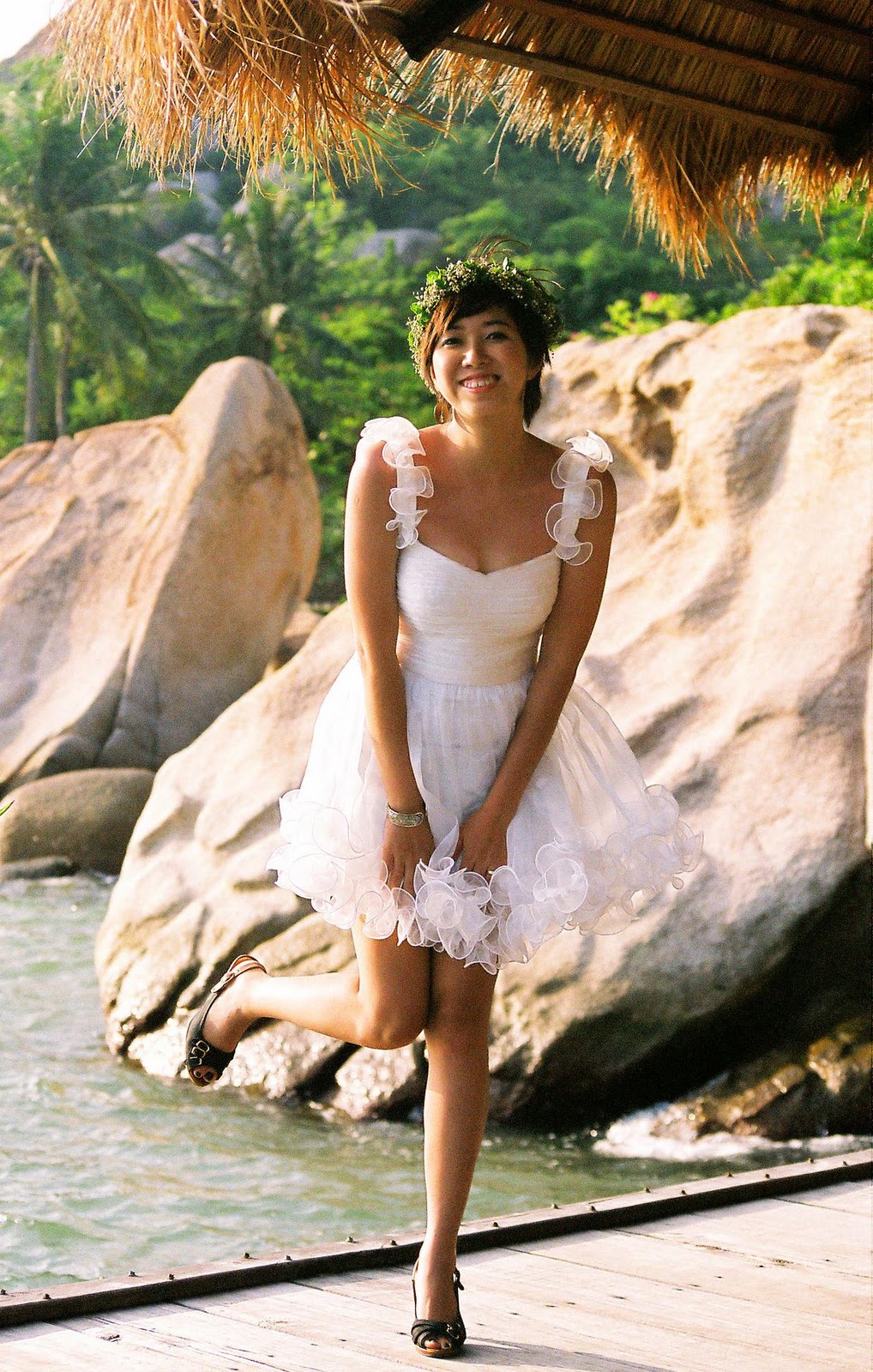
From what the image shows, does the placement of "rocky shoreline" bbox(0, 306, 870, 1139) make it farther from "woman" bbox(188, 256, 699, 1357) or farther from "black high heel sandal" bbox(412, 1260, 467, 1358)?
"black high heel sandal" bbox(412, 1260, 467, 1358)

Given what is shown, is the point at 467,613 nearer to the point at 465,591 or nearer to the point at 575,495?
the point at 465,591

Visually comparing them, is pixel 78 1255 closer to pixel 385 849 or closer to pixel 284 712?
pixel 385 849

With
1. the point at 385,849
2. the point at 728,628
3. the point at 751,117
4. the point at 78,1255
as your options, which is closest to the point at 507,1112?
the point at 78,1255

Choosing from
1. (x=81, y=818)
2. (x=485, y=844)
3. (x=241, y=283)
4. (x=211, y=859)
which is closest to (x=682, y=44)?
(x=485, y=844)

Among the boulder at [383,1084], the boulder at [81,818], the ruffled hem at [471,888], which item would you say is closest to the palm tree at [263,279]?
the boulder at [81,818]

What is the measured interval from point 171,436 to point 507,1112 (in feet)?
34.7

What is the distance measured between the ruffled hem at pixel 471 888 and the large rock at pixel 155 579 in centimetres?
1105

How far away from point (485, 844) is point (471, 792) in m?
0.14

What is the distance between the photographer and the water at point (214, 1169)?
5.09 meters

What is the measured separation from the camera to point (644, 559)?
707cm

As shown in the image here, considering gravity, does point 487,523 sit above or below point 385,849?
above

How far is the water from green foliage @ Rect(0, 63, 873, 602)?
23345 mm

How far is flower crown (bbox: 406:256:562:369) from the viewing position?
3168 millimetres

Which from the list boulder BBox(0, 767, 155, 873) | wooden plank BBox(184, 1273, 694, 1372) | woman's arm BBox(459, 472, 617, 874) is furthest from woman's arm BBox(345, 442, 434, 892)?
boulder BBox(0, 767, 155, 873)
